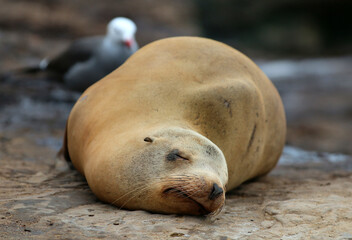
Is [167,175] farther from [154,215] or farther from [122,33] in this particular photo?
[122,33]

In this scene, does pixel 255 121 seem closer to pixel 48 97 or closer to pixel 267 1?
pixel 48 97

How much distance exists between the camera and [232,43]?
16531mm

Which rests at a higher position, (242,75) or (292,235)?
(242,75)

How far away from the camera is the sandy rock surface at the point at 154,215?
237cm

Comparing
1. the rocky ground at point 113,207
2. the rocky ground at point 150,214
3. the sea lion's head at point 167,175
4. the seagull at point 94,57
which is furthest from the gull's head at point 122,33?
the sea lion's head at point 167,175

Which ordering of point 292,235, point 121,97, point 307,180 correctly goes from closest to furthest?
point 292,235 < point 121,97 < point 307,180

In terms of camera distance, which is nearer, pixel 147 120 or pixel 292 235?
pixel 292 235

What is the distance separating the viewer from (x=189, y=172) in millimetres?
2584

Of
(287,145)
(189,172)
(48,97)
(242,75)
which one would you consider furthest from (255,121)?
(48,97)

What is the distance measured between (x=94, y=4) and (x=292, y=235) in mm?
11402

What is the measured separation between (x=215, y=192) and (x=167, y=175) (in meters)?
0.27

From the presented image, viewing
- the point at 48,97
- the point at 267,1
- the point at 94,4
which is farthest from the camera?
the point at 267,1

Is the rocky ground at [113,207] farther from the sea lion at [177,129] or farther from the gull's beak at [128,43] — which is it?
the gull's beak at [128,43]

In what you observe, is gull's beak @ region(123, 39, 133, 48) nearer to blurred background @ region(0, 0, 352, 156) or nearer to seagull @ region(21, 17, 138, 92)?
seagull @ region(21, 17, 138, 92)
